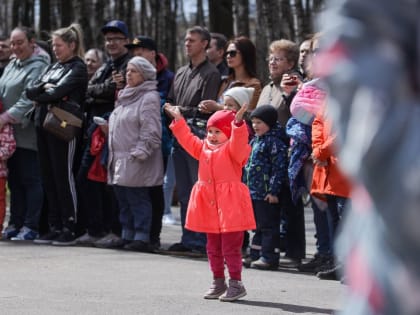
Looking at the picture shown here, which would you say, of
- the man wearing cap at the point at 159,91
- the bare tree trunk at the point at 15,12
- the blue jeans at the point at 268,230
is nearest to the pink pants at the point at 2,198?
the man wearing cap at the point at 159,91

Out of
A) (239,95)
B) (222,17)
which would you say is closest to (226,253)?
(239,95)

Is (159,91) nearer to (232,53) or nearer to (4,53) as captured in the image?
(232,53)

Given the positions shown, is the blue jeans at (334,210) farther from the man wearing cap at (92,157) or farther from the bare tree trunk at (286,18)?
the bare tree trunk at (286,18)

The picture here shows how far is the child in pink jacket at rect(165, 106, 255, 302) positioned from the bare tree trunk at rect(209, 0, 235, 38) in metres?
11.0

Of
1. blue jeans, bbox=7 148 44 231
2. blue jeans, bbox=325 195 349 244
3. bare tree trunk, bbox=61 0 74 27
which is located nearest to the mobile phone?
blue jeans, bbox=7 148 44 231

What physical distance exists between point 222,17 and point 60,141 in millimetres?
8698

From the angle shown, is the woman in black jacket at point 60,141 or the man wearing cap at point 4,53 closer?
the woman in black jacket at point 60,141

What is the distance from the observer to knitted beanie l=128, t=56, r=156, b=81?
9766 mm

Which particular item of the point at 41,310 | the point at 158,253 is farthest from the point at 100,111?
the point at 41,310

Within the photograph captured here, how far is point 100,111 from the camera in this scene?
10406mm

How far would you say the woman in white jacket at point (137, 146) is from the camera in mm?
9711

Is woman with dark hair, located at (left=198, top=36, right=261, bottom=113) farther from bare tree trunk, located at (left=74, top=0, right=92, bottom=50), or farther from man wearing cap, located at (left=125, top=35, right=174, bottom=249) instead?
bare tree trunk, located at (left=74, top=0, right=92, bottom=50)

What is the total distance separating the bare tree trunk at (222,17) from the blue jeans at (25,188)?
8.07m

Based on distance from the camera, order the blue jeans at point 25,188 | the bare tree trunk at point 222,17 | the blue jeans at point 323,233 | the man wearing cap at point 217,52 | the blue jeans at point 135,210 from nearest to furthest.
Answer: the blue jeans at point 323,233 → the blue jeans at point 135,210 → the man wearing cap at point 217,52 → the blue jeans at point 25,188 → the bare tree trunk at point 222,17
